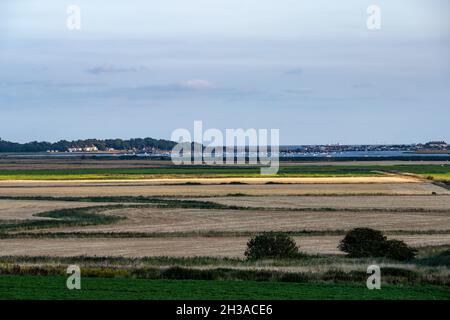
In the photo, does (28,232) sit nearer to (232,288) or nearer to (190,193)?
(232,288)

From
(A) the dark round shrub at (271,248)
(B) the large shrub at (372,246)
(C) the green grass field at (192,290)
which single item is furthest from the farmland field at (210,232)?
(B) the large shrub at (372,246)

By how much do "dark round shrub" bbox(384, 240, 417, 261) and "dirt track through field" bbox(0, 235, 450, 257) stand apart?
2.98 metres

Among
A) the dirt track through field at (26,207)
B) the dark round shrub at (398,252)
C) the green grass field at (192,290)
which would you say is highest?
the green grass field at (192,290)

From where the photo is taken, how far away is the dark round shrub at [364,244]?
3197 cm

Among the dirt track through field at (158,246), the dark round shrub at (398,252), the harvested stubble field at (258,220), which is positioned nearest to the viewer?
the dark round shrub at (398,252)

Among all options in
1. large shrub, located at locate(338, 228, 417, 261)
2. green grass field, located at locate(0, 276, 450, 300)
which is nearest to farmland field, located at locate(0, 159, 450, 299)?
green grass field, located at locate(0, 276, 450, 300)

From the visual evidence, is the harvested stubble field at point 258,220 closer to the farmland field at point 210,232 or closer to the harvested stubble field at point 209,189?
the farmland field at point 210,232

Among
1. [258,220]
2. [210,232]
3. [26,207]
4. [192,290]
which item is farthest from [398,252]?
[26,207]

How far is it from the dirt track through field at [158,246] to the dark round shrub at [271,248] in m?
1.80

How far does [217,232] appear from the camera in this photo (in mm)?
42625

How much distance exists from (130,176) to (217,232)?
207 feet

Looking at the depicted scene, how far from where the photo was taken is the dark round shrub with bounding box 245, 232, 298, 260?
3130 cm
